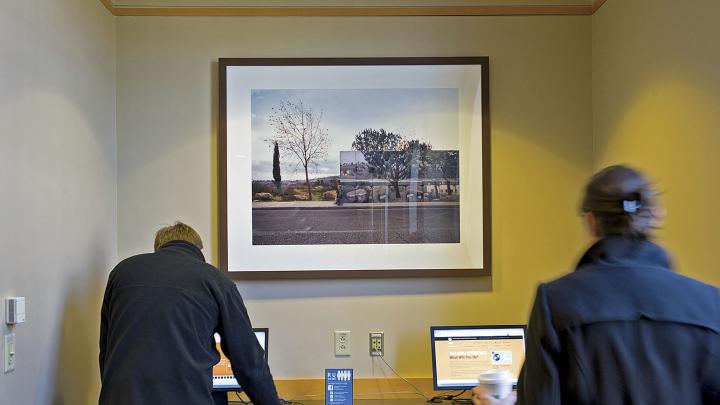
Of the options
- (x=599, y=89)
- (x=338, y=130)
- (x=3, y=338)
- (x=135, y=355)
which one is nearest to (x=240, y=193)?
(x=338, y=130)

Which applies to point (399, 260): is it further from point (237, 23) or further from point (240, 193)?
point (237, 23)

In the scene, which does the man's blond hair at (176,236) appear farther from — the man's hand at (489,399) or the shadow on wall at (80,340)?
the man's hand at (489,399)

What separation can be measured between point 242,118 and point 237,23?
17.4 inches

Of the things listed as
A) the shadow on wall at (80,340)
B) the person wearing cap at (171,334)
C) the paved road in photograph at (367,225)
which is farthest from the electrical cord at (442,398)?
the shadow on wall at (80,340)

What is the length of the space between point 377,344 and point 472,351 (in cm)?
43

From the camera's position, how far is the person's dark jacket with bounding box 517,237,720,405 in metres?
1.21

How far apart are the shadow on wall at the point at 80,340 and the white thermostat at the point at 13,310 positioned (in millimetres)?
367

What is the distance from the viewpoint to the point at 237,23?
298cm

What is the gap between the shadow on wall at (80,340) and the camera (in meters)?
2.35

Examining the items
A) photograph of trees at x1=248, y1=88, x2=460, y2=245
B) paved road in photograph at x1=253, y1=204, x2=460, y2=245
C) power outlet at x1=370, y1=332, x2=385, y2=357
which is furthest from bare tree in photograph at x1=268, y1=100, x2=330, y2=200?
power outlet at x1=370, y1=332, x2=385, y2=357

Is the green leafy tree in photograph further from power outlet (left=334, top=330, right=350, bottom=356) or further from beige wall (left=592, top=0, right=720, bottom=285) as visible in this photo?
beige wall (left=592, top=0, right=720, bottom=285)

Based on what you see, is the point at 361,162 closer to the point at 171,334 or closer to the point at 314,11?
the point at 314,11

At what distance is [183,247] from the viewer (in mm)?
2326

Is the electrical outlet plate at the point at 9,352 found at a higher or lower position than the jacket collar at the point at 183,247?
lower
